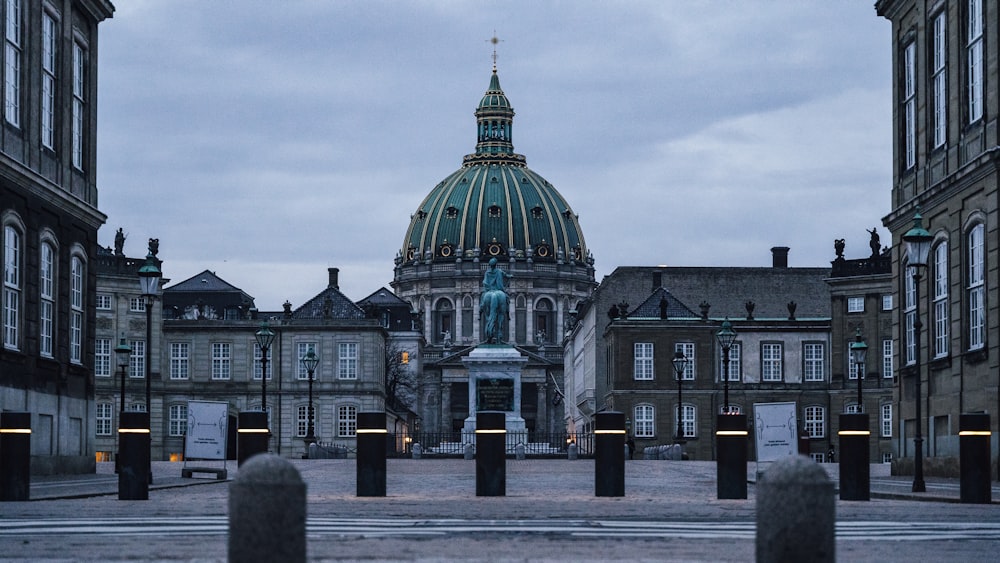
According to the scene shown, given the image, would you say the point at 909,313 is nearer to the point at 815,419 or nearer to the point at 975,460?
the point at 975,460

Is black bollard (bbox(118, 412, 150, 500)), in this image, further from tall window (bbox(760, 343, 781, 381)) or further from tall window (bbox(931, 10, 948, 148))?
tall window (bbox(760, 343, 781, 381))

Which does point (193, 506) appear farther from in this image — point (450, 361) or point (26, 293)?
point (450, 361)

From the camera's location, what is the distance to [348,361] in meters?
113

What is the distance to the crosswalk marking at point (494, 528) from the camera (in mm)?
16484

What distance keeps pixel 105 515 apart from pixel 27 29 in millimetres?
23804

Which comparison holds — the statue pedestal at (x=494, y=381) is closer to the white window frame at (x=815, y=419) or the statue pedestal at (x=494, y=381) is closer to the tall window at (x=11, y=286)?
the white window frame at (x=815, y=419)

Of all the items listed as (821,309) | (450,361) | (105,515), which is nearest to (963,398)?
(105,515)

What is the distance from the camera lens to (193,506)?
22.7 metres

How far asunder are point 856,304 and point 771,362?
730 centimetres

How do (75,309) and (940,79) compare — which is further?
(75,309)

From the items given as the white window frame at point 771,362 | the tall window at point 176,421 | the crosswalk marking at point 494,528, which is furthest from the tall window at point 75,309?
the tall window at point 176,421

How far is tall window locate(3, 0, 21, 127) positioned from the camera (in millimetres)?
39531

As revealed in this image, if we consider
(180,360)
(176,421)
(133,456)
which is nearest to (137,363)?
(180,360)

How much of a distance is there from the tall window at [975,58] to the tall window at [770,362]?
208 ft
